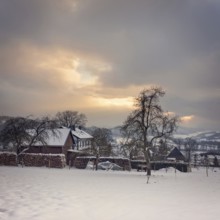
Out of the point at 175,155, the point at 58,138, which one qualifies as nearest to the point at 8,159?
the point at 58,138

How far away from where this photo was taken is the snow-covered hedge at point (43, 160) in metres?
45.2

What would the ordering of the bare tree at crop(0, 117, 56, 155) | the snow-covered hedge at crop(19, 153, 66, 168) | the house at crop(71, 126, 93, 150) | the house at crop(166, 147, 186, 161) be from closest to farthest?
the snow-covered hedge at crop(19, 153, 66, 168)
the bare tree at crop(0, 117, 56, 155)
the house at crop(71, 126, 93, 150)
the house at crop(166, 147, 186, 161)

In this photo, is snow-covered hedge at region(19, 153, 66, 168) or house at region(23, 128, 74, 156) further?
house at region(23, 128, 74, 156)

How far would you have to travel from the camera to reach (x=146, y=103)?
3744 cm

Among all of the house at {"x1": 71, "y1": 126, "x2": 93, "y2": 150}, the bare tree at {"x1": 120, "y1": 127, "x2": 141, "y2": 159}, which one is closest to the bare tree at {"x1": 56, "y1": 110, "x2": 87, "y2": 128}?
the house at {"x1": 71, "y1": 126, "x2": 93, "y2": 150}

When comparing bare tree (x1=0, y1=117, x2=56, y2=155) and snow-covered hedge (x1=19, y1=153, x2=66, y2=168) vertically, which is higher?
bare tree (x1=0, y1=117, x2=56, y2=155)

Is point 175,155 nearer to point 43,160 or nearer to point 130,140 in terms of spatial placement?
point 43,160

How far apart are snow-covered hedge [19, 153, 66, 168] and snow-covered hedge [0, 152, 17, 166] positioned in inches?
52.5

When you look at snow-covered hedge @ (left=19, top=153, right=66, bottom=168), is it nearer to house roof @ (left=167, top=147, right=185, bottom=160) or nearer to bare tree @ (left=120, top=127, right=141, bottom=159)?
bare tree @ (left=120, top=127, right=141, bottom=159)

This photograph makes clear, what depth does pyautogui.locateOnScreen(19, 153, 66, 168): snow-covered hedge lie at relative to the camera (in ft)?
148

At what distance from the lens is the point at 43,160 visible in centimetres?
4603

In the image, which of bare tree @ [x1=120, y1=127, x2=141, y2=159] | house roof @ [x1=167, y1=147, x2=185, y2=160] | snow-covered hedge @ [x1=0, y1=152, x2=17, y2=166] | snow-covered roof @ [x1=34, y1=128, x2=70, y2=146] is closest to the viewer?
bare tree @ [x1=120, y1=127, x2=141, y2=159]

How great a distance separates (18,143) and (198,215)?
141 ft

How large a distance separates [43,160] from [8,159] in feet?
17.8
